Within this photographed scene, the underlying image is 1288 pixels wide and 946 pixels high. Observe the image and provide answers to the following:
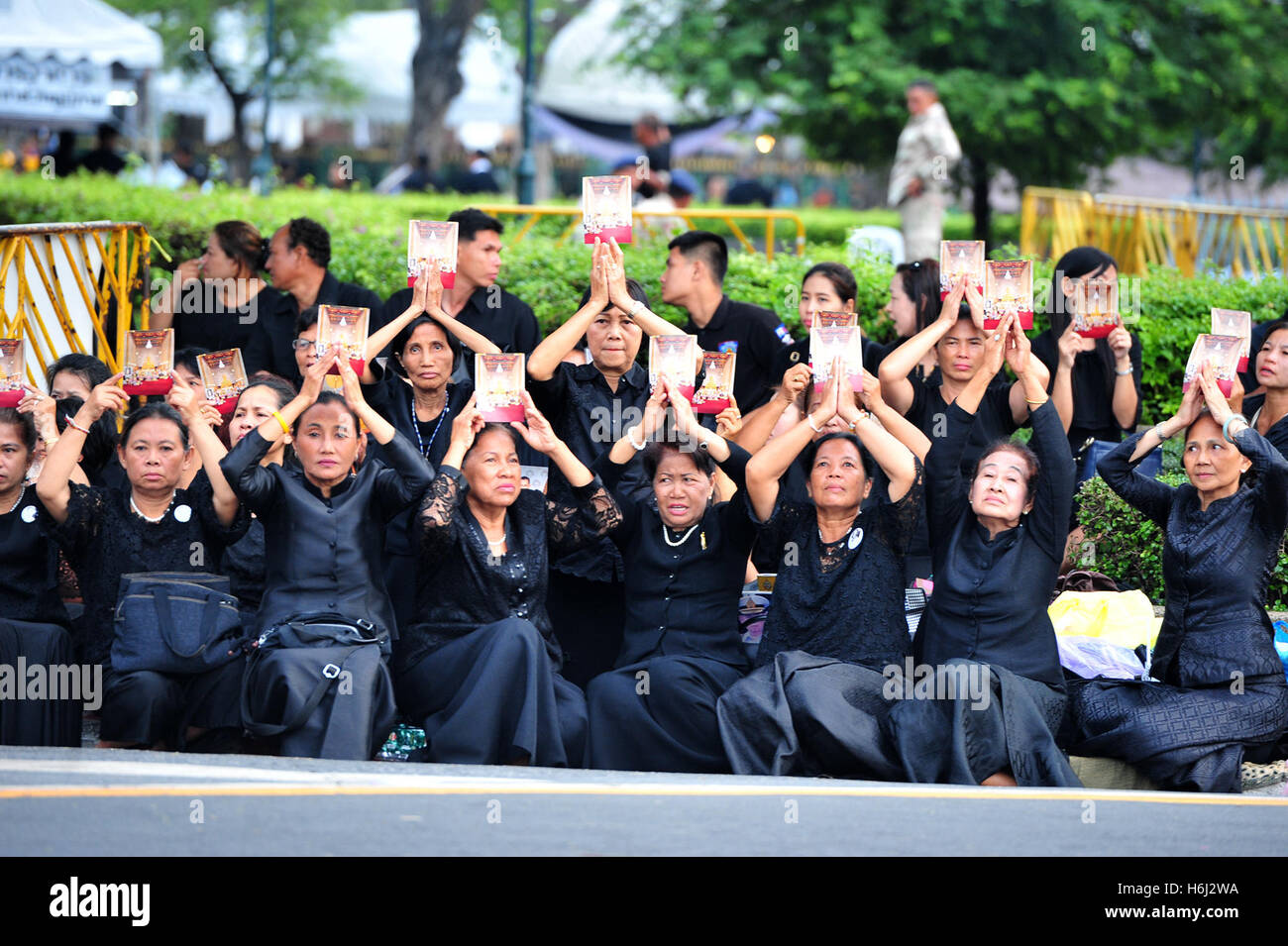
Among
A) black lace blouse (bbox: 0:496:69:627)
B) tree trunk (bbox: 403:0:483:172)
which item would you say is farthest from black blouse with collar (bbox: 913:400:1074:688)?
tree trunk (bbox: 403:0:483:172)

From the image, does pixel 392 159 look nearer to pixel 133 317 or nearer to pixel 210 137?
pixel 210 137

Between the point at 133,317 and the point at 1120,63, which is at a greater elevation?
the point at 1120,63

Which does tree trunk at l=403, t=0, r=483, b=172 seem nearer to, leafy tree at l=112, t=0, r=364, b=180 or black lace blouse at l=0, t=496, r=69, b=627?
leafy tree at l=112, t=0, r=364, b=180

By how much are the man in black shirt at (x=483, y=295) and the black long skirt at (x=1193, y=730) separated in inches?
136

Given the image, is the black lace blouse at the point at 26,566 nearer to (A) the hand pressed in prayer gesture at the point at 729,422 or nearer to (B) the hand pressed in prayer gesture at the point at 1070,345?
(A) the hand pressed in prayer gesture at the point at 729,422

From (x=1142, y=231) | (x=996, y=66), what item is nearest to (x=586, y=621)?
(x=1142, y=231)

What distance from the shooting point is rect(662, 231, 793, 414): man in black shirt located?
7977 mm

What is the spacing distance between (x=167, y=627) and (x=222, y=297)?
333 centimetres

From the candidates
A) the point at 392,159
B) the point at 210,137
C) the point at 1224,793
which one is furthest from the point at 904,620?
the point at 210,137

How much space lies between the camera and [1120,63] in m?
14.5

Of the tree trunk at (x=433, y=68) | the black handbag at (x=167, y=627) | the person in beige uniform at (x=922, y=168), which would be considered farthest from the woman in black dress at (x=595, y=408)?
the tree trunk at (x=433, y=68)

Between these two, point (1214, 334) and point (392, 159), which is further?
point (392, 159)

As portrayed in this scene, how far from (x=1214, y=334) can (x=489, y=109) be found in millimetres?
27897

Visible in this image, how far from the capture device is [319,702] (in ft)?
17.9
